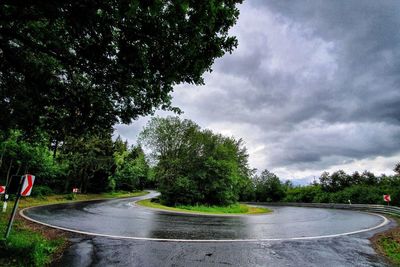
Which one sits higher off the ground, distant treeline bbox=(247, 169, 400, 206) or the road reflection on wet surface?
distant treeline bbox=(247, 169, 400, 206)

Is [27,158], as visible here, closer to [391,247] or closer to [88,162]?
[88,162]

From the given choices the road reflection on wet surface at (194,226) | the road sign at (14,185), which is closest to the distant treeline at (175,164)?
the road reflection on wet surface at (194,226)

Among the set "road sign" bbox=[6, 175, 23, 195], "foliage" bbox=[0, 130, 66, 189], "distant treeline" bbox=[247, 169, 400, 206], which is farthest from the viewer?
"distant treeline" bbox=[247, 169, 400, 206]

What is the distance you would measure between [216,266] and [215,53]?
4699mm

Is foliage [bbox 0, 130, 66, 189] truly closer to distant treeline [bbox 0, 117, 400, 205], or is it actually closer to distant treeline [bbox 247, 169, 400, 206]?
distant treeline [bbox 0, 117, 400, 205]

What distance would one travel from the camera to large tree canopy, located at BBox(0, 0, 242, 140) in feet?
14.4

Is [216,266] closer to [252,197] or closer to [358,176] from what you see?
[358,176]

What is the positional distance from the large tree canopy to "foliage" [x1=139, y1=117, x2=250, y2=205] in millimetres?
24282

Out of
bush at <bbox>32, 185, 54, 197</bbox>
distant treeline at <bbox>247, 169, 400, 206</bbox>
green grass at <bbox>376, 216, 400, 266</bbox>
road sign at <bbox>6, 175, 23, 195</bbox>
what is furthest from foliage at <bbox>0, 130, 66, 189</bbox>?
distant treeline at <bbox>247, 169, 400, 206</bbox>

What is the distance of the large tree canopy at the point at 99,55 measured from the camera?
4.38m

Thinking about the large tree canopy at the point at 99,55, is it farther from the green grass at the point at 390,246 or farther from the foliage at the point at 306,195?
the foliage at the point at 306,195

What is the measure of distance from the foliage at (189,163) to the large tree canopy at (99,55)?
24282 mm

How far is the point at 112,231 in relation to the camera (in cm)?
1005

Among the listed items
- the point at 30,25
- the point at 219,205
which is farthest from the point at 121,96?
the point at 219,205
